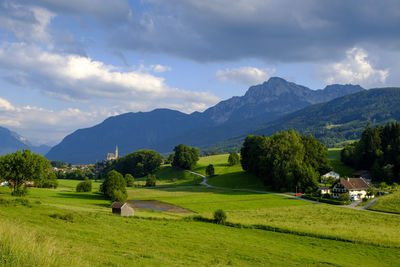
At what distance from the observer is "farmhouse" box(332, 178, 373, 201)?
93.3 meters

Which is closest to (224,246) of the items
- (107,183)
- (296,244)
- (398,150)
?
(296,244)

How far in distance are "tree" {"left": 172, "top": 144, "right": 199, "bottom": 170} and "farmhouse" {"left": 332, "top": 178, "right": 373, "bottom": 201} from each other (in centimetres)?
9108

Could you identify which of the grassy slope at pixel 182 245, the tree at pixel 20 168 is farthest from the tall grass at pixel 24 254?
the tree at pixel 20 168

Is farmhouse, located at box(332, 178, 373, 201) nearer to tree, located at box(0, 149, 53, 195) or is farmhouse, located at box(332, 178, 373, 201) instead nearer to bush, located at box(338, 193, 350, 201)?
bush, located at box(338, 193, 350, 201)

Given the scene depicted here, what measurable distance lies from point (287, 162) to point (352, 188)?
2576cm

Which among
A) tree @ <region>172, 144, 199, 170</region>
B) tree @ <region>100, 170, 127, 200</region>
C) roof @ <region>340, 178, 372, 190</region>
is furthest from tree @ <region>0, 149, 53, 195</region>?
tree @ <region>172, 144, 199, 170</region>

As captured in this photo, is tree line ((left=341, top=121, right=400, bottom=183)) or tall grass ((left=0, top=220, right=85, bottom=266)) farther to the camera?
tree line ((left=341, top=121, right=400, bottom=183))

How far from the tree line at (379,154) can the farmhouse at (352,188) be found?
69.7ft

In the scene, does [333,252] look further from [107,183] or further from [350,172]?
[350,172]

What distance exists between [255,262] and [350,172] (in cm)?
12218

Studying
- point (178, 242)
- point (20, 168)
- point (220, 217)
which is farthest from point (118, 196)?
point (178, 242)

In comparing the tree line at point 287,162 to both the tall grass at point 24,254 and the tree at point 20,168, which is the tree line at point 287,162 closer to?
the tree at point 20,168

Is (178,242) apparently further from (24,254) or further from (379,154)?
(379,154)

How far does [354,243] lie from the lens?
39406mm
